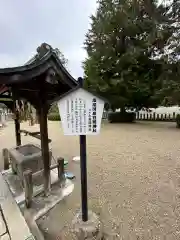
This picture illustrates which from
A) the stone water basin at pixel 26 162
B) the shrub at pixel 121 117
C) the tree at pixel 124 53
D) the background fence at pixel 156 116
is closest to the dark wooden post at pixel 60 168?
the stone water basin at pixel 26 162

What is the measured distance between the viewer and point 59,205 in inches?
127

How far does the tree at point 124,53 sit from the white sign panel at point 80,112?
9821mm

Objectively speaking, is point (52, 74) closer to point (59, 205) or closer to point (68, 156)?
point (59, 205)

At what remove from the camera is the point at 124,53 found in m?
12.3

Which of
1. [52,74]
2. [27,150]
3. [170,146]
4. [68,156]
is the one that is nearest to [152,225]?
[52,74]

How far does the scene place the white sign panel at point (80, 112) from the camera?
2307 mm

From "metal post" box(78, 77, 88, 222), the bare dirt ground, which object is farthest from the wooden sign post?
the bare dirt ground

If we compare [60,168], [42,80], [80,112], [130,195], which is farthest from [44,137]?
[130,195]

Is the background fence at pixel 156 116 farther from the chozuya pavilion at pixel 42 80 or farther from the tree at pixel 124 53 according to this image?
the chozuya pavilion at pixel 42 80

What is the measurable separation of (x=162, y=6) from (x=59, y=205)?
1183cm

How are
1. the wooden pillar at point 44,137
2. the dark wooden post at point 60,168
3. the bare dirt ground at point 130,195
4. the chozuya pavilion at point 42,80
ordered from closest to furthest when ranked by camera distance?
the chozuya pavilion at point 42,80 < the bare dirt ground at point 130,195 < the wooden pillar at point 44,137 < the dark wooden post at point 60,168

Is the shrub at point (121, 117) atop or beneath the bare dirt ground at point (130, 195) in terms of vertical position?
atop

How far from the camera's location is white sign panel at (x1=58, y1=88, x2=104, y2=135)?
231 centimetres

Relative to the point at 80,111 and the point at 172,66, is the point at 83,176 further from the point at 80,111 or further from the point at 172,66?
the point at 172,66
